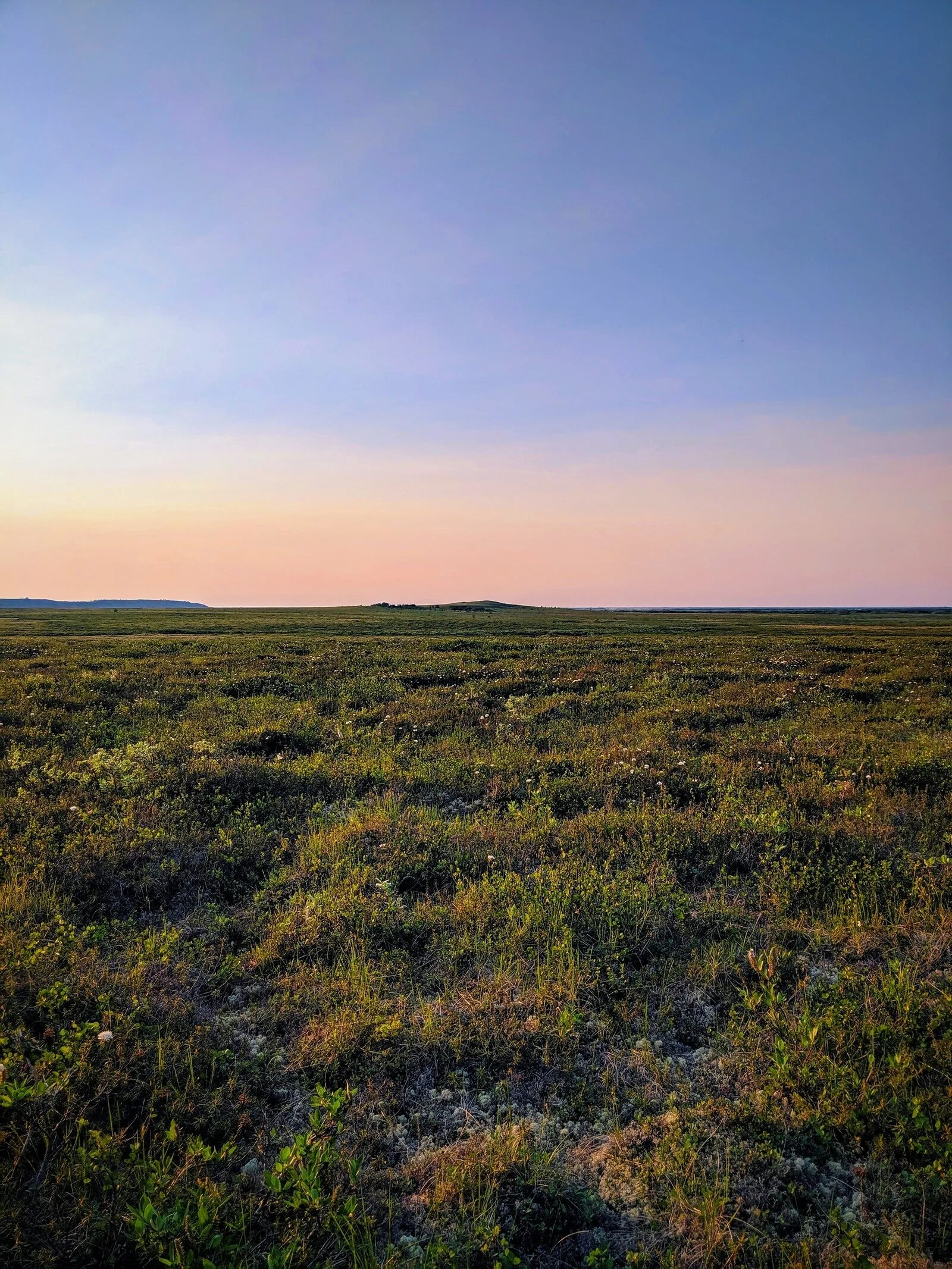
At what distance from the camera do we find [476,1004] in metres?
4.93

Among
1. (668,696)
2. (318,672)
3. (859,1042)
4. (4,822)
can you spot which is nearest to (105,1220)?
(859,1042)

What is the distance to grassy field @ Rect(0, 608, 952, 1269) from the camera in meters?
3.31

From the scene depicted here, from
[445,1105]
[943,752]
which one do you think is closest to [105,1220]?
[445,1105]

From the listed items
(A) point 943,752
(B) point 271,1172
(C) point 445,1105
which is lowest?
(C) point 445,1105

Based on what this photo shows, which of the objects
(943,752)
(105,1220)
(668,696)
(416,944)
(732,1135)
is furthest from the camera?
(668,696)

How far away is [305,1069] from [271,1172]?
39.8 inches

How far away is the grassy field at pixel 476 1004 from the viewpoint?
3309 millimetres

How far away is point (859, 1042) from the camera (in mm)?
4363

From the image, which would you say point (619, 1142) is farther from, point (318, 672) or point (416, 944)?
point (318, 672)

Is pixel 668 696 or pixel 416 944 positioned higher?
pixel 668 696

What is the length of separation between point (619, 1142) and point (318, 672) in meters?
17.9

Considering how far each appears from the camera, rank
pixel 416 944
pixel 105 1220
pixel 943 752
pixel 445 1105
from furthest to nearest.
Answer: pixel 943 752, pixel 416 944, pixel 445 1105, pixel 105 1220

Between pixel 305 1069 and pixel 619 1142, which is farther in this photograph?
pixel 305 1069

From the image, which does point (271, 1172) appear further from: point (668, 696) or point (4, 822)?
point (668, 696)
